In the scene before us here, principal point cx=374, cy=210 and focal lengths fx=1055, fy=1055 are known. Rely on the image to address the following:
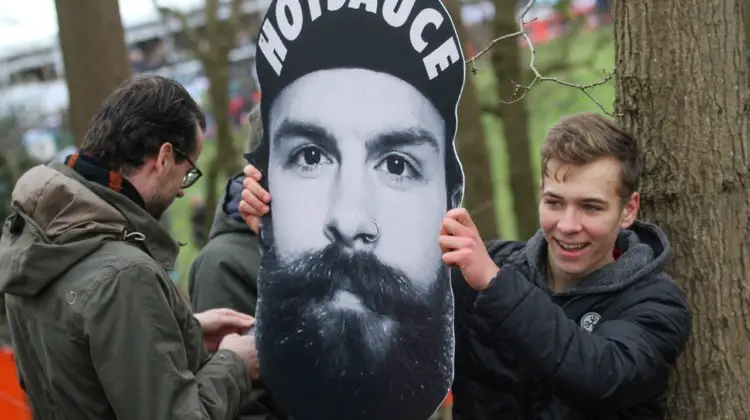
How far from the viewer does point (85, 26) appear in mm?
5633

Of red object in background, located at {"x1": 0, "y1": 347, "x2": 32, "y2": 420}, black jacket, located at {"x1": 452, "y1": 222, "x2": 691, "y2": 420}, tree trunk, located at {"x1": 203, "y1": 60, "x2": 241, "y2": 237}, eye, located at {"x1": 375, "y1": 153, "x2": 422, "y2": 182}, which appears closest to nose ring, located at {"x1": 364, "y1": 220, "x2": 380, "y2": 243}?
eye, located at {"x1": 375, "y1": 153, "x2": 422, "y2": 182}

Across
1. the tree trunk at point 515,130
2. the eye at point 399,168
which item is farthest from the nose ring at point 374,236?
the tree trunk at point 515,130

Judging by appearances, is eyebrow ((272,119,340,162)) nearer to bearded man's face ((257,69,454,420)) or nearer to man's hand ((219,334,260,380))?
bearded man's face ((257,69,454,420))

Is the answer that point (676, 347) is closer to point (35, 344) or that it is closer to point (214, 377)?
point (214, 377)

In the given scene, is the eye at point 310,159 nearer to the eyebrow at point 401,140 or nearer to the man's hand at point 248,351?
the eyebrow at point 401,140

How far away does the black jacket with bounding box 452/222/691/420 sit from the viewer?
242cm

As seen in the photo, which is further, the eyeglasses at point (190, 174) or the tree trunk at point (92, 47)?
the tree trunk at point (92, 47)

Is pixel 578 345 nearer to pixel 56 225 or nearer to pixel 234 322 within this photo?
pixel 234 322

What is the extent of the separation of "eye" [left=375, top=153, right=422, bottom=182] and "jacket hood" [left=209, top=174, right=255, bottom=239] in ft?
2.36

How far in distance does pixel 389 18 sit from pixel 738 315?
4.29 ft

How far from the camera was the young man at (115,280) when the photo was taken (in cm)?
252

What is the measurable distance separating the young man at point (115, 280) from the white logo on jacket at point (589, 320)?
0.93 metres

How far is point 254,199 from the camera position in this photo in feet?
9.57

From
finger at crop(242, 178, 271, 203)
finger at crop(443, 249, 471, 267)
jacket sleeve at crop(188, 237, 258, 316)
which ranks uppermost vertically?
finger at crop(242, 178, 271, 203)
